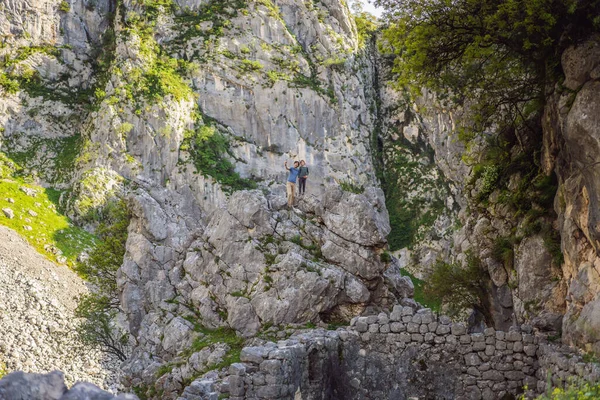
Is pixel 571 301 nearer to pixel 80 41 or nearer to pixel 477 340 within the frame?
pixel 477 340

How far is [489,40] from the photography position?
1339 centimetres

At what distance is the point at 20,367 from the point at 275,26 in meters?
51.1

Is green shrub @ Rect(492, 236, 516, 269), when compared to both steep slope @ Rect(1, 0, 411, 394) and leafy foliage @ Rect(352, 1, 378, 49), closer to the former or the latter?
steep slope @ Rect(1, 0, 411, 394)

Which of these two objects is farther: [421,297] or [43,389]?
[421,297]

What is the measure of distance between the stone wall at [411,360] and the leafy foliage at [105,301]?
19626mm

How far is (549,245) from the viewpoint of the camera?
13.7 metres

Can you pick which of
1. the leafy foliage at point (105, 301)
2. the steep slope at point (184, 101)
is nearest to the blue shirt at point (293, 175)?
the steep slope at point (184, 101)

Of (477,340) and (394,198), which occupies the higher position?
(394,198)

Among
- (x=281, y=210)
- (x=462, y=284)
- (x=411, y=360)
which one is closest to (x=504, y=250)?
(x=462, y=284)

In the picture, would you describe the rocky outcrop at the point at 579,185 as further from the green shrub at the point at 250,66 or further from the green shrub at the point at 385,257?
the green shrub at the point at 250,66

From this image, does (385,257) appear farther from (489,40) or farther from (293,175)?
(489,40)

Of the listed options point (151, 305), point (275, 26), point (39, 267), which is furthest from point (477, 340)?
point (275, 26)

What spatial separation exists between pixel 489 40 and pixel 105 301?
27056 millimetres

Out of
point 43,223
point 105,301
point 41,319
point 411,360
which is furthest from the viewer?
point 43,223
